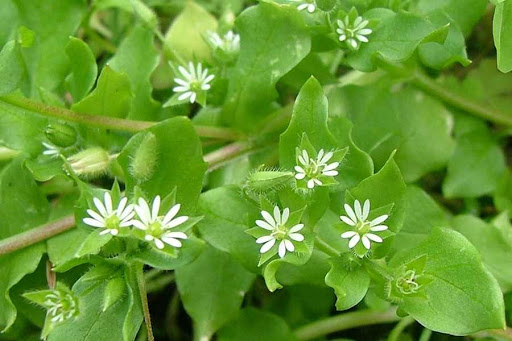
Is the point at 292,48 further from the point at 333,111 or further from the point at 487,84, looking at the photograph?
the point at 487,84

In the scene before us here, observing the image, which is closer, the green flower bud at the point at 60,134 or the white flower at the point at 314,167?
the white flower at the point at 314,167

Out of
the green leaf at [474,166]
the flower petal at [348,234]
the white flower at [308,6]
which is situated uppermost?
the white flower at [308,6]

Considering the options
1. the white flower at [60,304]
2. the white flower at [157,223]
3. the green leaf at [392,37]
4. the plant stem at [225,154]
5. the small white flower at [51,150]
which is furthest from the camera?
the plant stem at [225,154]

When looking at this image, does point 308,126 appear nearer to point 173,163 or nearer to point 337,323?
point 173,163

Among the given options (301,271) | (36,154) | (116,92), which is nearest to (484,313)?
(301,271)

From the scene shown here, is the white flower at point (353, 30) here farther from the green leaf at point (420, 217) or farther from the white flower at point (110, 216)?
the white flower at point (110, 216)

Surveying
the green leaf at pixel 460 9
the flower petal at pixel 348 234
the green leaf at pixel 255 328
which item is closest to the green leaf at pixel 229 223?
the flower petal at pixel 348 234

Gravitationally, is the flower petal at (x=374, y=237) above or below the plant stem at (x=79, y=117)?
below
